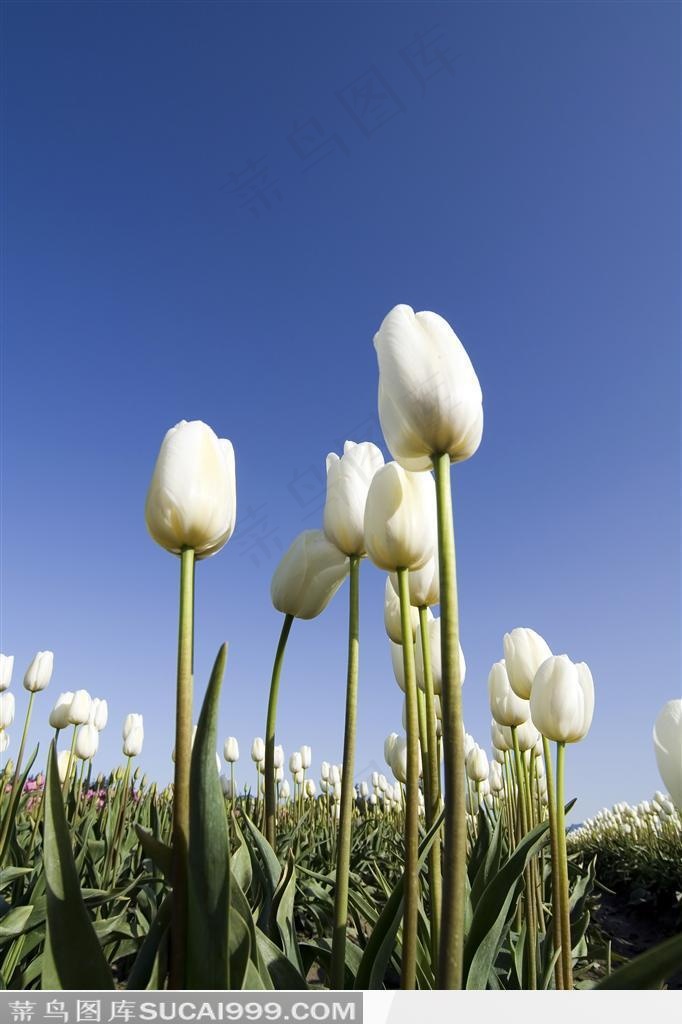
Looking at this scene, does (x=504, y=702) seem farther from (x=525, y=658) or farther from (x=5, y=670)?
(x=5, y=670)

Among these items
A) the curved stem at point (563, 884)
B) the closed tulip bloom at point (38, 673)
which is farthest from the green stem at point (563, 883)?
the closed tulip bloom at point (38, 673)

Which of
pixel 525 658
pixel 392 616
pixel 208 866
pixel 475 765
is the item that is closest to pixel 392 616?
pixel 392 616

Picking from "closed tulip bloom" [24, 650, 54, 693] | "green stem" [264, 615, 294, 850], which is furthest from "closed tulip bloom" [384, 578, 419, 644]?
"closed tulip bloom" [24, 650, 54, 693]

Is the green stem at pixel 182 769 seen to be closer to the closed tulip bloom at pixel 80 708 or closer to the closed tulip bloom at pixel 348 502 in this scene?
the closed tulip bloom at pixel 348 502

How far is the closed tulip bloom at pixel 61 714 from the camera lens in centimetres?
394

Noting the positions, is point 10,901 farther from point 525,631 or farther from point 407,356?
point 407,356

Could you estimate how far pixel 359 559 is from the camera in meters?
1.31

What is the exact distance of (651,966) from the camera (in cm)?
69

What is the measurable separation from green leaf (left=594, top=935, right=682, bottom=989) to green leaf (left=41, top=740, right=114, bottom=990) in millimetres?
573

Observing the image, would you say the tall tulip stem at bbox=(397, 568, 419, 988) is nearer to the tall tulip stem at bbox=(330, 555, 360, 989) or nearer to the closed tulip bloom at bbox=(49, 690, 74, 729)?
the tall tulip stem at bbox=(330, 555, 360, 989)

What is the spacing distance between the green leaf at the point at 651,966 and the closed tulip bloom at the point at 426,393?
632 millimetres

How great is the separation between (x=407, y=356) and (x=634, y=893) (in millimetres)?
7194

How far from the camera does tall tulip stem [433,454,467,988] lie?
2.27 ft

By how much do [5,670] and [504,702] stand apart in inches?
137
